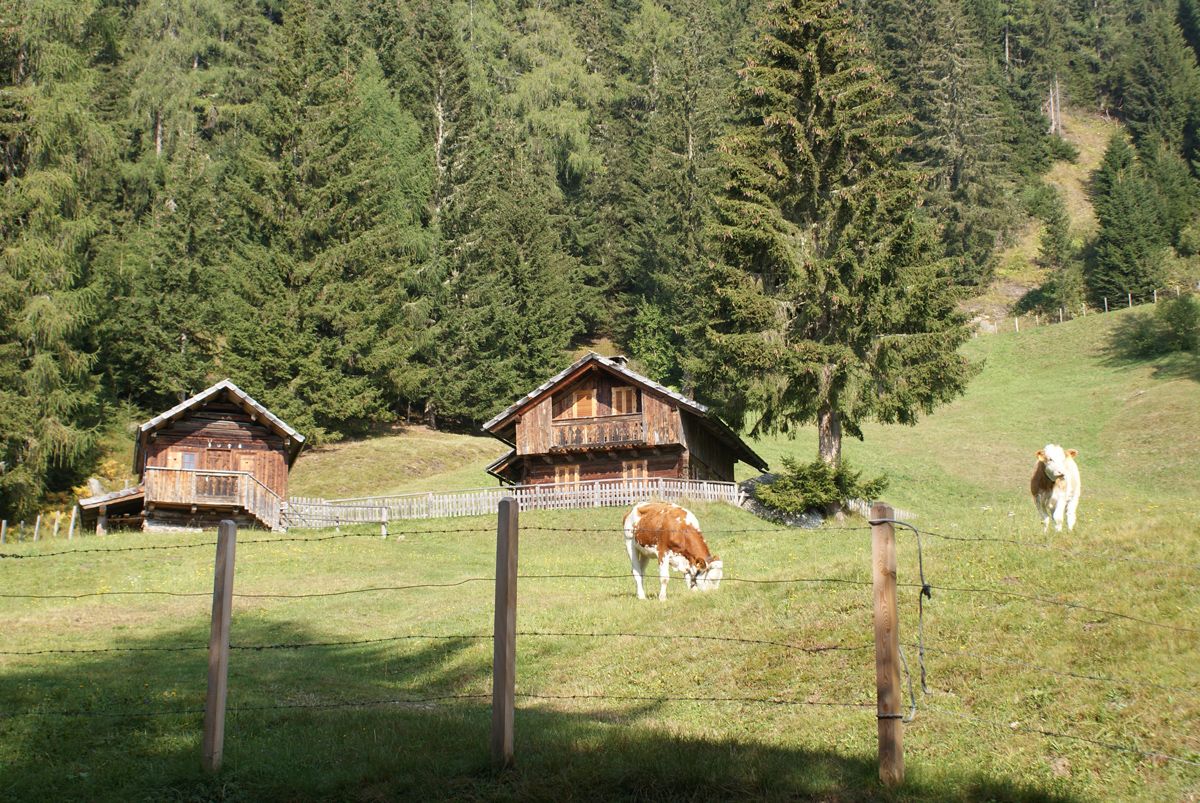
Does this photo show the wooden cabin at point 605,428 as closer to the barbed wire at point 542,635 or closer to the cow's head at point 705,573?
the cow's head at point 705,573

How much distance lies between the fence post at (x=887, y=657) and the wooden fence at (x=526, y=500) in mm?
31739

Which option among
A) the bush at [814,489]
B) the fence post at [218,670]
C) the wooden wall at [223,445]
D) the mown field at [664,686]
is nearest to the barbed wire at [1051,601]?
the mown field at [664,686]

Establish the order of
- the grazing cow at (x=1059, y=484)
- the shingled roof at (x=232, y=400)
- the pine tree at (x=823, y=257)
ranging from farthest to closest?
the shingled roof at (x=232, y=400)
the pine tree at (x=823, y=257)
the grazing cow at (x=1059, y=484)

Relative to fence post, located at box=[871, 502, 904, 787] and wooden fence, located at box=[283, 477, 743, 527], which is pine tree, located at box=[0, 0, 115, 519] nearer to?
wooden fence, located at box=[283, 477, 743, 527]

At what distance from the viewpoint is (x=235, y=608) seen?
72.0 feet

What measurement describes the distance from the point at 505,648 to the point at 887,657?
2.71 meters

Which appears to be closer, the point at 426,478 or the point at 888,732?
the point at 888,732

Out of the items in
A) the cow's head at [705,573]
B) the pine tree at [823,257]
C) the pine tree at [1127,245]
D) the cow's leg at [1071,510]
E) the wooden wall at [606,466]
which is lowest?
the cow's head at [705,573]

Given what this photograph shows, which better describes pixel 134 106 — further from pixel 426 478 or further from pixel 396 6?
pixel 426 478

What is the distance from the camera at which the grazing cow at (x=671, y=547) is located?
61.5 feet

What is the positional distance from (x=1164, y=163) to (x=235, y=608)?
111m

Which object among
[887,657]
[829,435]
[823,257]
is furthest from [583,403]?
[887,657]

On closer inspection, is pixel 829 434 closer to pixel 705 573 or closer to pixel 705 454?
pixel 705 454

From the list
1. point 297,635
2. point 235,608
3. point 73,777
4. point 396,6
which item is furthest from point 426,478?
point 396,6
